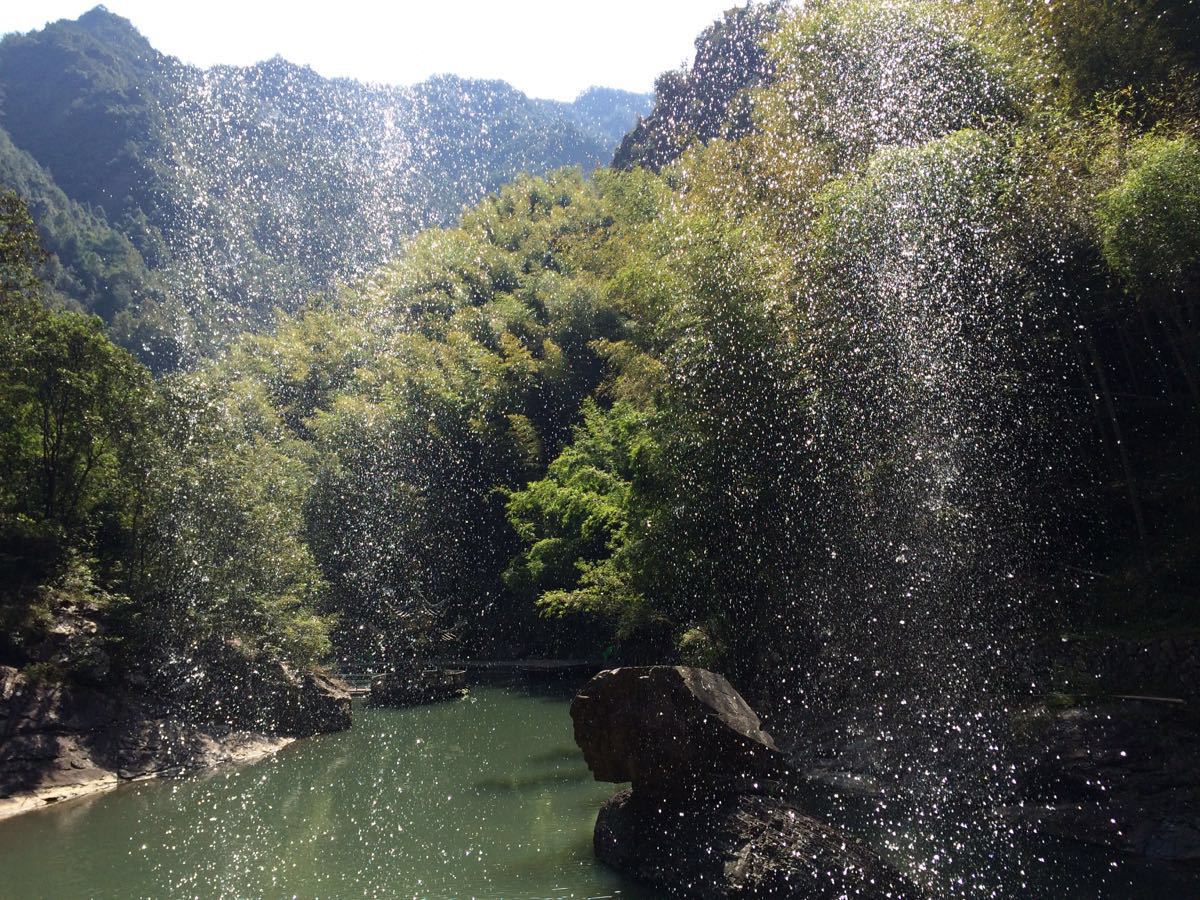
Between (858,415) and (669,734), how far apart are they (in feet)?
20.0

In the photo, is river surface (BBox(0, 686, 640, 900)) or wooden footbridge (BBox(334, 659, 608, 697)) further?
wooden footbridge (BBox(334, 659, 608, 697))

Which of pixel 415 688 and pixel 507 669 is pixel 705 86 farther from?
pixel 415 688

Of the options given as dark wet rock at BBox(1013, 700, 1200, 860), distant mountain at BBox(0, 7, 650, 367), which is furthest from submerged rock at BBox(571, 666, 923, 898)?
distant mountain at BBox(0, 7, 650, 367)

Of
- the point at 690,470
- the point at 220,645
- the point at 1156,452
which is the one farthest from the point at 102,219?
the point at 1156,452

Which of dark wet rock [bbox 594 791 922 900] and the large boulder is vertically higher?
the large boulder

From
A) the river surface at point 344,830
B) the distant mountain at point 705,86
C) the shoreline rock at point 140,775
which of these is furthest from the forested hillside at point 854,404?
the distant mountain at point 705,86

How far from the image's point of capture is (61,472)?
50.3 feet

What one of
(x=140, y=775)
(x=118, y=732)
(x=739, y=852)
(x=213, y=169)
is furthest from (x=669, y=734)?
(x=213, y=169)

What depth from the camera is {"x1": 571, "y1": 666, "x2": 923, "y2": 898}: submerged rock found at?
283 inches

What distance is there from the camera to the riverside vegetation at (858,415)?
11547mm

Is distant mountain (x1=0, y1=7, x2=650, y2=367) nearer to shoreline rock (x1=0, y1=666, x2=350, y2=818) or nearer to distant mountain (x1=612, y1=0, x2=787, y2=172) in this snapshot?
distant mountain (x1=612, y1=0, x2=787, y2=172)

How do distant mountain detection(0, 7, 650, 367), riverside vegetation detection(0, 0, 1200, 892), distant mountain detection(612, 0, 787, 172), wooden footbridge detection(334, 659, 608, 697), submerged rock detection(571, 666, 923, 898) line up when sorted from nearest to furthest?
1. submerged rock detection(571, 666, 923, 898)
2. riverside vegetation detection(0, 0, 1200, 892)
3. wooden footbridge detection(334, 659, 608, 697)
4. distant mountain detection(612, 0, 787, 172)
5. distant mountain detection(0, 7, 650, 367)

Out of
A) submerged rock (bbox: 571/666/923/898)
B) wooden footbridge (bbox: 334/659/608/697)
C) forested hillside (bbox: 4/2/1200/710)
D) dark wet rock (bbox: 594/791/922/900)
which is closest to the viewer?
dark wet rock (bbox: 594/791/922/900)

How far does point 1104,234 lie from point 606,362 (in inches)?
663
